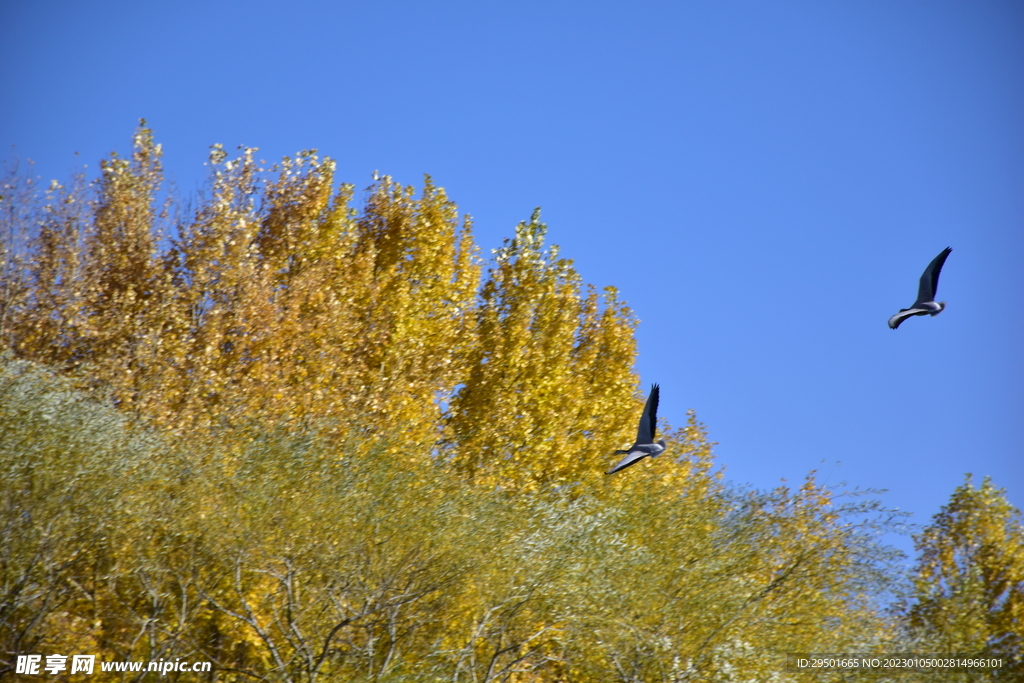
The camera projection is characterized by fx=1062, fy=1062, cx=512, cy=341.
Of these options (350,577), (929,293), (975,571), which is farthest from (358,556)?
(975,571)

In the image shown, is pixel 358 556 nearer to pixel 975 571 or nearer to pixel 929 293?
pixel 929 293

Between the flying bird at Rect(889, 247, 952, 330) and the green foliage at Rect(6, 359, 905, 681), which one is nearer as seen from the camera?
the flying bird at Rect(889, 247, 952, 330)

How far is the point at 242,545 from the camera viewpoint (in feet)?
66.8

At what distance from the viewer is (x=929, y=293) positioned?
52.0 ft

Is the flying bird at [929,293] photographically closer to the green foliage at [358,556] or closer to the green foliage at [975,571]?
the green foliage at [358,556]

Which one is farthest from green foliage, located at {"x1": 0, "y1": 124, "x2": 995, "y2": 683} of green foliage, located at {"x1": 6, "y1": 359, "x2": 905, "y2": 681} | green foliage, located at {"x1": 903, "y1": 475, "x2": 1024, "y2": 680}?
green foliage, located at {"x1": 903, "y1": 475, "x2": 1024, "y2": 680}

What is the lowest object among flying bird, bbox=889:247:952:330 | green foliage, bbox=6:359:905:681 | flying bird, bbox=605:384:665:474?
green foliage, bbox=6:359:905:681

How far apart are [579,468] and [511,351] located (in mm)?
4698

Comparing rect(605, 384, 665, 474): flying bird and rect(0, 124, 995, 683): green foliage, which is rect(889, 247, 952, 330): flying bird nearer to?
rect(605, 384, 665, 474): flying bird

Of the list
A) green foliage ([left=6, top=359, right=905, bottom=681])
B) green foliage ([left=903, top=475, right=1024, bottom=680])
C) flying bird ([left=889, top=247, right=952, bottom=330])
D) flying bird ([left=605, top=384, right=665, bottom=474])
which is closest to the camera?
flying bird ([left=889, top=247, right=952, bottom=330])

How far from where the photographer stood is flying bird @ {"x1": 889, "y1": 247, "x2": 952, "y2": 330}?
15.5 meters

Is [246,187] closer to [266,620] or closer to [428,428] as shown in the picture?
[428,428]

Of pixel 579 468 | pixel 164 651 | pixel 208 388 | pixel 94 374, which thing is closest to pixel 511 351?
pixel 579 468

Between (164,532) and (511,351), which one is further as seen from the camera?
(511,351)
